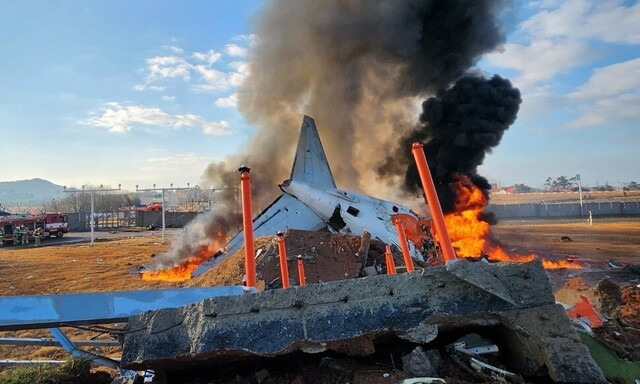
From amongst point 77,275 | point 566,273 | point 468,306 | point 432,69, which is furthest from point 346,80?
point 468,306

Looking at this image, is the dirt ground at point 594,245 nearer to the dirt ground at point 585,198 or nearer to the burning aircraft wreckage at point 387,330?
the burning aircraft wreckage at point 387,330

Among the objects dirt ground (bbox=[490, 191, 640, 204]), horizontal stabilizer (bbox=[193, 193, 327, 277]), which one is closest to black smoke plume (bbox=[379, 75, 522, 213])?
horizontal stabilizer (bbox=[193, 193, 327, 277])

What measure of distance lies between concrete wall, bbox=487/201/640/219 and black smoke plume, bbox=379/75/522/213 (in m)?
19.4

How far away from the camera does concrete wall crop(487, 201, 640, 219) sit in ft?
122

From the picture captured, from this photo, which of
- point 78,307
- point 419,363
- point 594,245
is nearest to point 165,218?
point 594,245

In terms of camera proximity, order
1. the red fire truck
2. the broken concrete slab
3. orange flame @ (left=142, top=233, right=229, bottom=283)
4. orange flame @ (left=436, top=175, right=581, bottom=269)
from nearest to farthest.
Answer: the broken concrete slab
orange flame @ (left=142, top=233, right=229, bottom=283)
orange flame @ (left=436, top=175, right=581, bottom=269)
the red fire truck

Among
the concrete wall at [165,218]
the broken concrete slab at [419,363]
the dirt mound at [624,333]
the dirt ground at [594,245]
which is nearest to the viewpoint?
the broken concrete slab at [419,363]

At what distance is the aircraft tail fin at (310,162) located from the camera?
1517 centimetres

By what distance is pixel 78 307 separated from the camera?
9.57ft

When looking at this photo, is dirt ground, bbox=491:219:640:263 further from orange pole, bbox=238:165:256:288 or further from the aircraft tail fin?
orange pole, bbox=238:165:256:288

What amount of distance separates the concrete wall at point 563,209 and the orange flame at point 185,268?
1082 inches

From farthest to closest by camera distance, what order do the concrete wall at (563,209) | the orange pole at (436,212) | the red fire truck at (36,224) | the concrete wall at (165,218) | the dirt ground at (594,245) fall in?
the concrete wall at (165,218), the concrete wall at (563,209), the red fire truck at (36,224), the dirt ground at (594,245), the orange pole at (436,212)

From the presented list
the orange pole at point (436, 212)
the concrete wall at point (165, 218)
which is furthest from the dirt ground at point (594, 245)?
the concrete wall at point (165, 218)

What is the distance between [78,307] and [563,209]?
4618 cm
